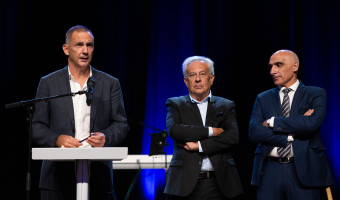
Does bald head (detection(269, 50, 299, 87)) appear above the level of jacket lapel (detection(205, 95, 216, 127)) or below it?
above

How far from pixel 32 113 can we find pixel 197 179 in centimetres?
129

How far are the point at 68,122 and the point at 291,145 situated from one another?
6.27 feet

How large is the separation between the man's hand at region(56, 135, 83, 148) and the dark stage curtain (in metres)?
2.97

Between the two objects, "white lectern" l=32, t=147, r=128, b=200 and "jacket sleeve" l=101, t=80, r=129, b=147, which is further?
"jacket sleeve" l=101, t=80, r=129, b=147

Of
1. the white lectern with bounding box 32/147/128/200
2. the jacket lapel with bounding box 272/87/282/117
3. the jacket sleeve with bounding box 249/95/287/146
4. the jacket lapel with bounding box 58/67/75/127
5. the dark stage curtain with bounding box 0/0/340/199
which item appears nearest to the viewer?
the white lectern with bounding box 32/147/128/200

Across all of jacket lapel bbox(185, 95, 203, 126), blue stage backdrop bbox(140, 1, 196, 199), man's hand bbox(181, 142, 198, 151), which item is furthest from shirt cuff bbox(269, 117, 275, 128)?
blue stage backdrop bbox(140, 1, 196, 199)

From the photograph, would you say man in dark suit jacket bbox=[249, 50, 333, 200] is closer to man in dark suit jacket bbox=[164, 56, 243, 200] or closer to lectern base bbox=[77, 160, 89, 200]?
man in dark suit jacket bbox=[164, 56, 243, 200]

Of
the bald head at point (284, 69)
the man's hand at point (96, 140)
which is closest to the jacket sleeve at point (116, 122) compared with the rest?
the man's hand at point (96, 140)

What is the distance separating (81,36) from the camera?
319 centimetres

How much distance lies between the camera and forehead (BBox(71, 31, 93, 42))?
10.5ft

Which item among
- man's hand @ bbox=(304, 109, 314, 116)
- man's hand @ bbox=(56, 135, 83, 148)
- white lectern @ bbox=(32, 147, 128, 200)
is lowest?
white lectern @ bbox=(32, 147, 128, 200)

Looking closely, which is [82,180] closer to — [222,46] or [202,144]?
[202,144]

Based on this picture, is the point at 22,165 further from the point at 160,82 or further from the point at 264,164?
the point at 264,164

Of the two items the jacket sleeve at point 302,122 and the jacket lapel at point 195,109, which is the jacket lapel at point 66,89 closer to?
the jacket lapel at point 195,109
